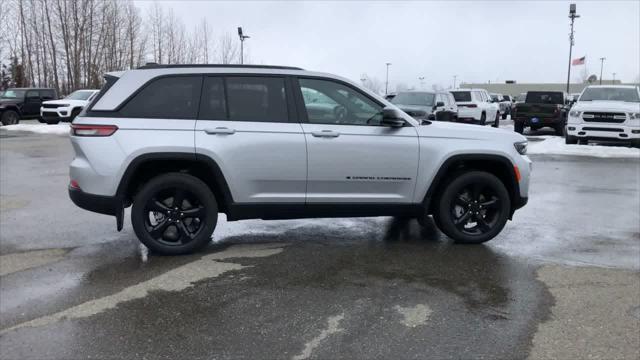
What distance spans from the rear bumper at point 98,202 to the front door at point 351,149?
1.88 m

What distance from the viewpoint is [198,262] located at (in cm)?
557

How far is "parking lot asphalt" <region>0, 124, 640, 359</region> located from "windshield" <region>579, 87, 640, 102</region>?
38.7 ft

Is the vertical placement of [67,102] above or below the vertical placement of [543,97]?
below

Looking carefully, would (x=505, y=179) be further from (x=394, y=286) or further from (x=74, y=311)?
(x=74, y=311)

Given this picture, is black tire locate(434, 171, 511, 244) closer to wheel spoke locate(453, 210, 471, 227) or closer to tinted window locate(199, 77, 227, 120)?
wheel spoke locate(453, 210, 471, 227)

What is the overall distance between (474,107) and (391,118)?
66.9 feet

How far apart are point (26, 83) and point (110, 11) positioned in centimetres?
1085

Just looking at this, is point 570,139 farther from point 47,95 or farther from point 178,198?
point 47,95

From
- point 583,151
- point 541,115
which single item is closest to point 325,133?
point 583,151

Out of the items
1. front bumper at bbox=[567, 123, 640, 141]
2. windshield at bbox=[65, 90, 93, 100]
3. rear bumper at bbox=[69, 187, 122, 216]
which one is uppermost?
windshield at bbox=[65, 90, 93, 100]

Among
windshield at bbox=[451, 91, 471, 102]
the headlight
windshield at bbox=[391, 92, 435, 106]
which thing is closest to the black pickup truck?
windshield at bbox=[451, 91, 471, 102]

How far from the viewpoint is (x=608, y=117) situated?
17.0 m

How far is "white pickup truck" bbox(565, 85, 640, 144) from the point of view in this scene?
16.6m

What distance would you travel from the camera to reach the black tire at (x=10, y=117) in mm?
28425
